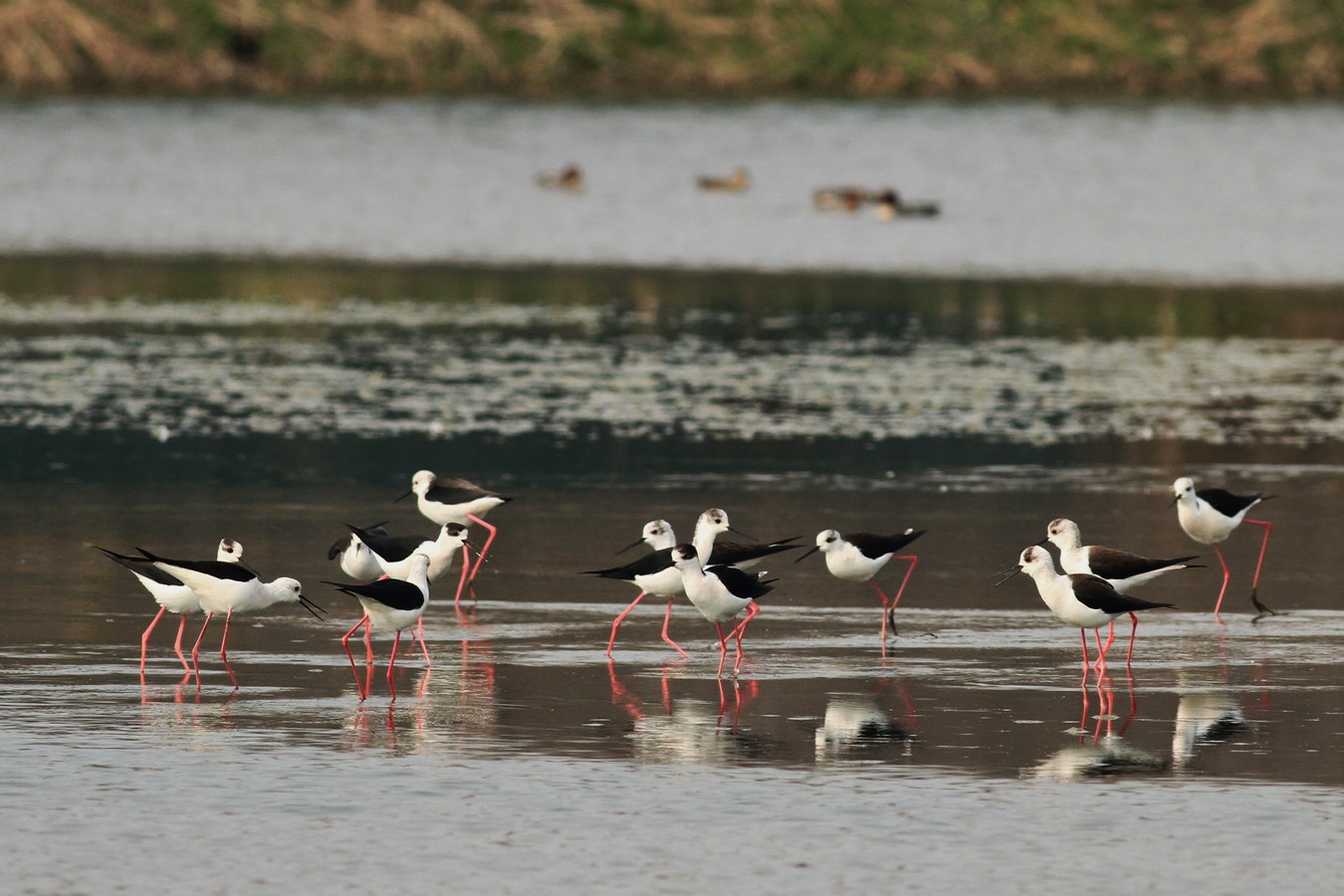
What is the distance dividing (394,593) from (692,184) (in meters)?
35.7

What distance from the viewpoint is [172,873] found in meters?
8.20

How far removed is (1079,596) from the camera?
11.0 meters

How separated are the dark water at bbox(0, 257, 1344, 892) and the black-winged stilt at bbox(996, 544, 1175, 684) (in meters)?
0.36

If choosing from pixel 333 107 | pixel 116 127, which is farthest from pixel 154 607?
pixel 333 107

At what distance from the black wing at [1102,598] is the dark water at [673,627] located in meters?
0.40

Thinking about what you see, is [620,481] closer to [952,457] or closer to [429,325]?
[952,457]

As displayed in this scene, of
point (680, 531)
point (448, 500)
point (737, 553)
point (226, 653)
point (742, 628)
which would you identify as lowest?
point (226, 653)

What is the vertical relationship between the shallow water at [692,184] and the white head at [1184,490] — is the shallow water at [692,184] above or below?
above

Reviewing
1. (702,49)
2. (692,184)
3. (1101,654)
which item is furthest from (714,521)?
→ (702,49)

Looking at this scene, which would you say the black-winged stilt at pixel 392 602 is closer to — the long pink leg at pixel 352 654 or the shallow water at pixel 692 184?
the long pink leg at pixel 352 654

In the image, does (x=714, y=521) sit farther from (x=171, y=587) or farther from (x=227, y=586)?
(x=171, y=587)

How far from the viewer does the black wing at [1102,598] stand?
11008 mm

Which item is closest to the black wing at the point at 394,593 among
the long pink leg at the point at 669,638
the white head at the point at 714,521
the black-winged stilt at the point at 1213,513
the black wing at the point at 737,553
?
the long pink leg at the point at 669,638

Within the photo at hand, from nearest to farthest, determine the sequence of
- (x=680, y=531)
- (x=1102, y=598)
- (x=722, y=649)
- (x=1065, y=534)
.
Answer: (x=1102, y=598) < (x=722, y=649) < (x=1065, y=534) < (x=680, y=531)
